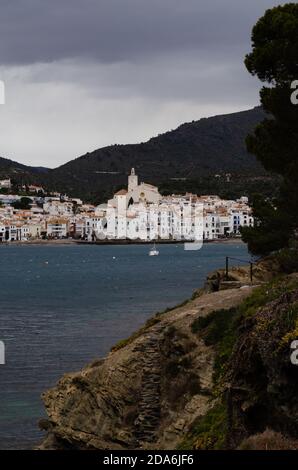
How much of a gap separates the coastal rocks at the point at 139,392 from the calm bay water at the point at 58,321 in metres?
2.72

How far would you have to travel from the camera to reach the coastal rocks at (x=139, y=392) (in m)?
13.8

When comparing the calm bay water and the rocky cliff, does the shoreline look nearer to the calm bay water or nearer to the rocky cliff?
the calm bay water

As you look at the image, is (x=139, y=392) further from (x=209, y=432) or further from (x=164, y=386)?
(x=209, y=432)

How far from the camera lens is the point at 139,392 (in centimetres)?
1459

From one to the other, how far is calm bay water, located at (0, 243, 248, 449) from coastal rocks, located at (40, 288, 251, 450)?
2722 millimetres

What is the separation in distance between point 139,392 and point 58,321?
81.0 feet

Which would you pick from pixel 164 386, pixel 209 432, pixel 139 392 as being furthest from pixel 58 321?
pixel 209 432

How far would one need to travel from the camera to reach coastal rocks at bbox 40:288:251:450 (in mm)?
13844

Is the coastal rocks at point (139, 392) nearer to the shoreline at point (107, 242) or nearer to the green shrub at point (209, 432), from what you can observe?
the green shrub at point (209, 432)

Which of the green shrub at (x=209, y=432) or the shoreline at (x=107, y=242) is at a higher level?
the green shrub at (x=209, y=432)

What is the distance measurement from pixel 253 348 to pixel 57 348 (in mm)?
21013

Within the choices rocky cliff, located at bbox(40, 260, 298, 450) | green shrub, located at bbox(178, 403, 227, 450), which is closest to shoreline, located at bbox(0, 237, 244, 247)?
rocky cliff, located at bbox(40, 260, 298, 450)

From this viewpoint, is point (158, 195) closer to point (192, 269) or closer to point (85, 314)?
point (192, 269)

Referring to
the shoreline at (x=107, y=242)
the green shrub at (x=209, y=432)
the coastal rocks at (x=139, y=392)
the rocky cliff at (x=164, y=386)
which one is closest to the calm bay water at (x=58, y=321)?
the coastal rocks at (x=139, y=392)
